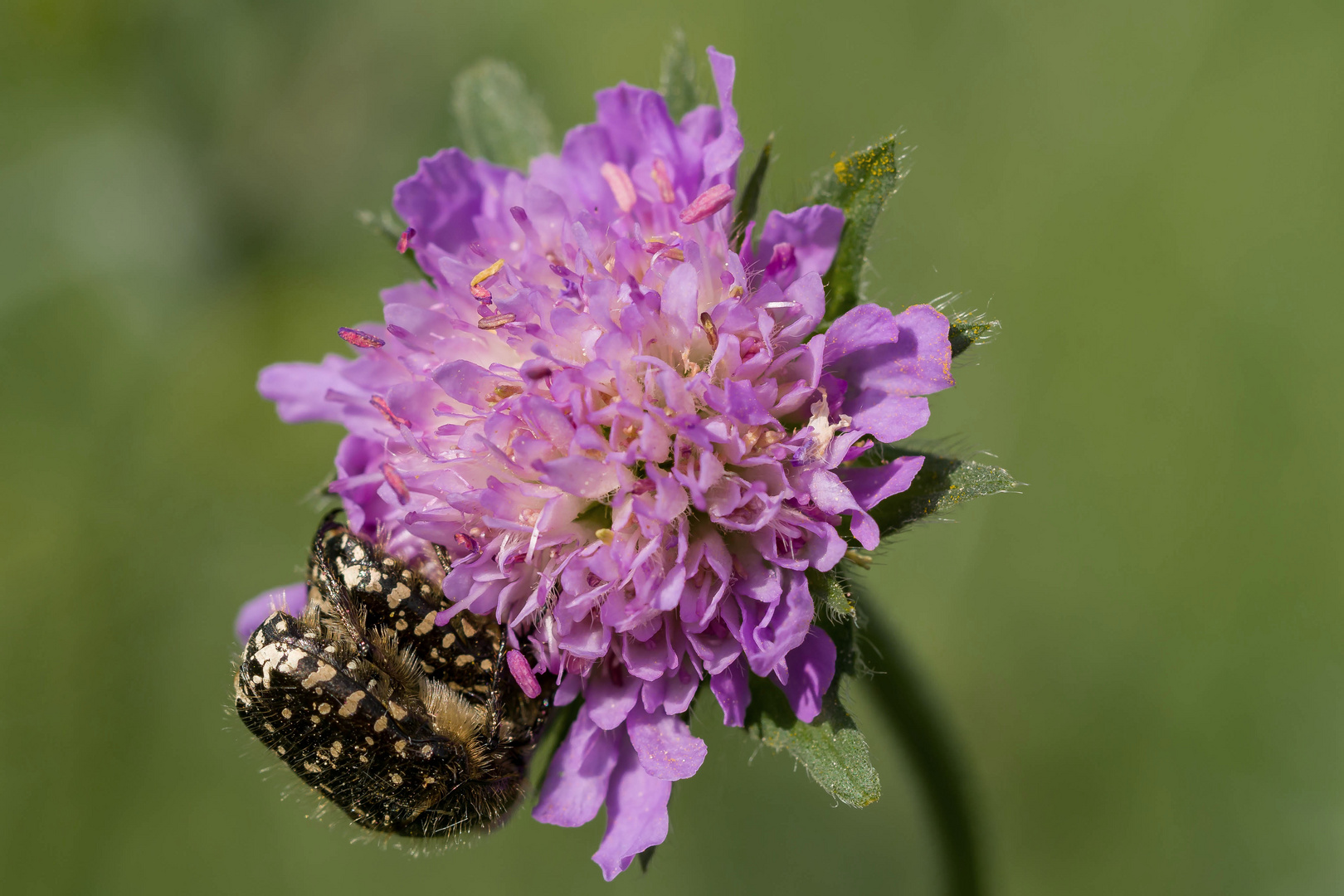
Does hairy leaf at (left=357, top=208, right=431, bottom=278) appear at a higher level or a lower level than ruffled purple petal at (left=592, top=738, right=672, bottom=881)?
higher

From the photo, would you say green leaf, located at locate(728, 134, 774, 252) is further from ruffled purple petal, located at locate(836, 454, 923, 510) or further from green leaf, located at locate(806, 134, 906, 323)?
ruffled purple petal, located at locate(836, 454, 923, 510)

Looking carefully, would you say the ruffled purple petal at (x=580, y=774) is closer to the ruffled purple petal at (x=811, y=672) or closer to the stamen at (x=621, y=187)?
the ruffled purple petal at (x=811, y=672)

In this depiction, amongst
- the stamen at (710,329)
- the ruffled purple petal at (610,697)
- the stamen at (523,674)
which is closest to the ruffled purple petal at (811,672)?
the ruffled purple petal at (610,697)

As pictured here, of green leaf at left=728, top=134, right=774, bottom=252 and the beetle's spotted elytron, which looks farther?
green leaf at left=728, top=134, right=774, bottom=252

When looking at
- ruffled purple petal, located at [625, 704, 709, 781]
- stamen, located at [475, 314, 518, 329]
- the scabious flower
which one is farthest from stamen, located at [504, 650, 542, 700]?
stamen, located at [475, 314, 518, 329]

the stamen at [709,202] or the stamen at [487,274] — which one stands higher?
the stamen at [709,202]

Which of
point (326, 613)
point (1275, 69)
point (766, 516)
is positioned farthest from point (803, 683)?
point (1275, 69)
